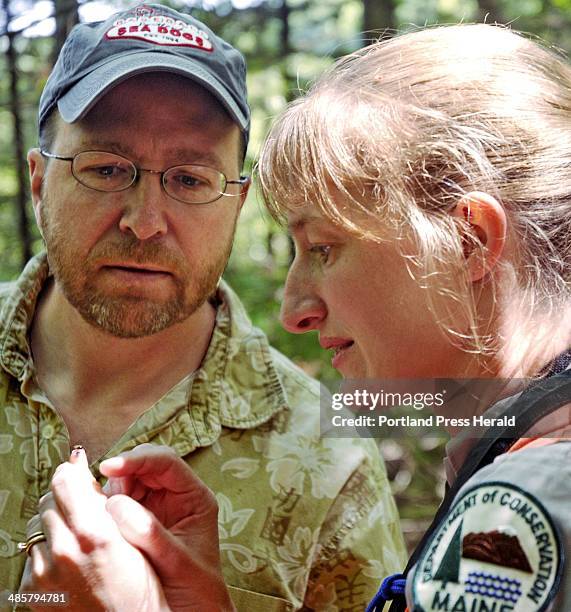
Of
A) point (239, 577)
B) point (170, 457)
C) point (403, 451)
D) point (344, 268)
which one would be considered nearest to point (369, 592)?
point (239, 577)

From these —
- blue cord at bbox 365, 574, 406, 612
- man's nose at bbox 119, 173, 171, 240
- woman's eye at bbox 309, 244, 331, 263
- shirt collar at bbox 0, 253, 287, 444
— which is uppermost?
woman's eye at bbox 309, 244, 331, 263

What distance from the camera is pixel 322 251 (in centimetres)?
156

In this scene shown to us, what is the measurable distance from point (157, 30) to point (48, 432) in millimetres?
1115

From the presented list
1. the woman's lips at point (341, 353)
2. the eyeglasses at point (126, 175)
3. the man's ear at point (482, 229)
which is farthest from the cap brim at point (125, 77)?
the man's ear at point (482, 229)

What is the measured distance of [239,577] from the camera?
1.94 meters

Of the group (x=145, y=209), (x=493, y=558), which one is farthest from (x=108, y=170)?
(x=493, y=558)

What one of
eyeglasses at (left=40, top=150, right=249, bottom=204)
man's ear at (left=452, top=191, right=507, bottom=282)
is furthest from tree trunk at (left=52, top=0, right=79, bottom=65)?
man's ear at (left=452, top=191, right=507, bottom=282)

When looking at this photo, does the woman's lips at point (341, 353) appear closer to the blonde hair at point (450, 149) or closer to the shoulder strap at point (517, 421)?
the blonde hair at point (450, 149)

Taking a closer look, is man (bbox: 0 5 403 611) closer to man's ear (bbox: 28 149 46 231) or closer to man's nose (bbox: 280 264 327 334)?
man's ear (bbox: 28 149 46 231)

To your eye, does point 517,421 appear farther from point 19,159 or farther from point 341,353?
point 19,159

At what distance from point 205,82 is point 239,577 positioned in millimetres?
1258

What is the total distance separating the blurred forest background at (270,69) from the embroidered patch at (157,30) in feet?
3.06

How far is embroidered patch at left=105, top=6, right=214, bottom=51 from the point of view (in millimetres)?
2203

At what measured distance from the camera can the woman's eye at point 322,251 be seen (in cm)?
155
